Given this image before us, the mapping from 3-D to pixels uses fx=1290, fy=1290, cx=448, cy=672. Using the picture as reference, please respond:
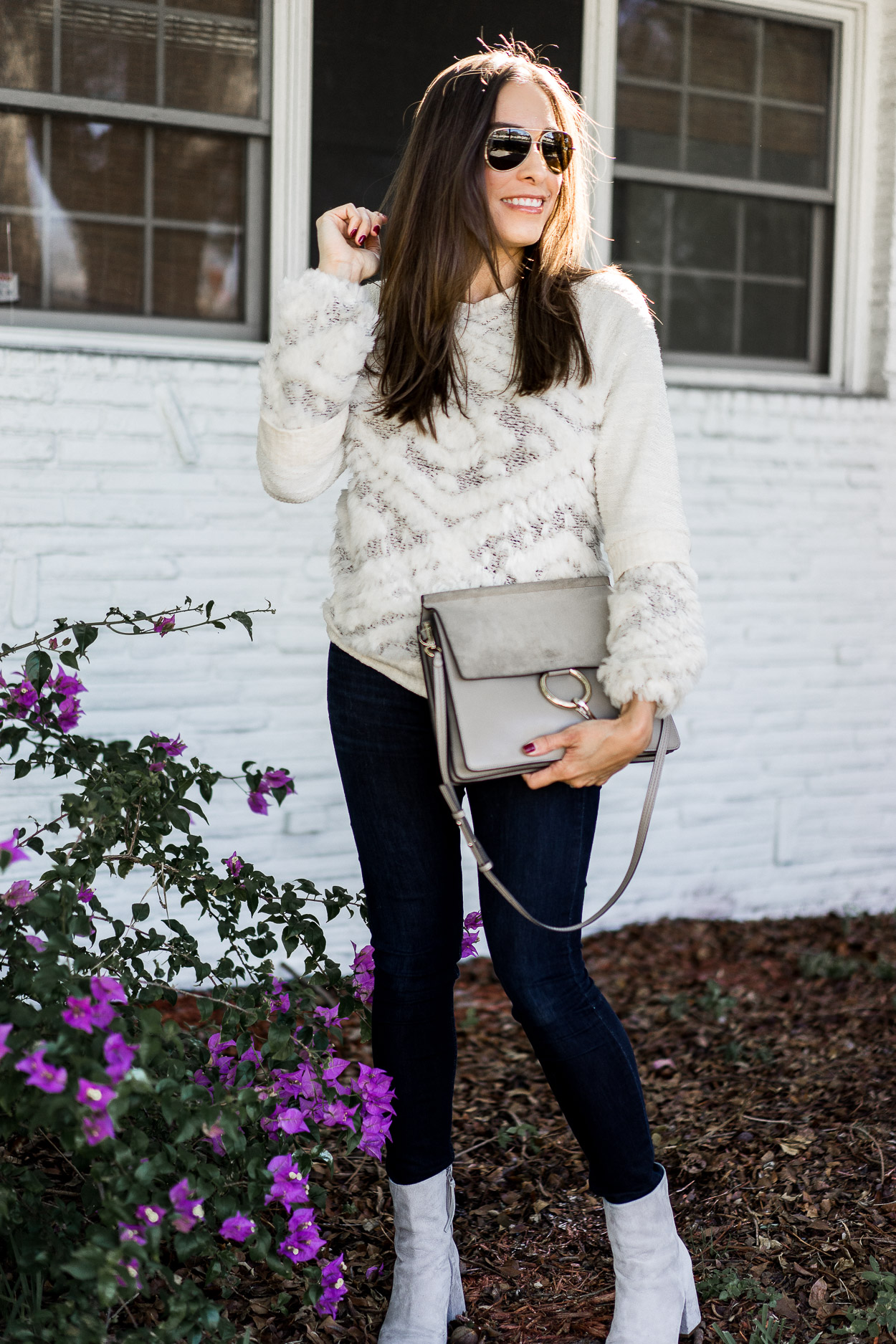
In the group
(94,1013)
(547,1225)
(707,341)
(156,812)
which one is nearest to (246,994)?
(156,812)

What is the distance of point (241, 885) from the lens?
1.95 m

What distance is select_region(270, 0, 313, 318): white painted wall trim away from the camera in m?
3.27

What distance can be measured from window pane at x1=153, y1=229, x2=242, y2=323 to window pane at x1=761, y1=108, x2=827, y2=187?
5.65 ft

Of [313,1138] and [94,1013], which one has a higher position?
[94,1013]

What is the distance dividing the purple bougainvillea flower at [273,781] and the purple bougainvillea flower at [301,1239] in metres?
0.66

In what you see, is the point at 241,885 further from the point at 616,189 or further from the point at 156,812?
the point at 616,189

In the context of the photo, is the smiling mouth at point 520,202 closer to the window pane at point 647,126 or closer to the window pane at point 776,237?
the window pane at point 647,126

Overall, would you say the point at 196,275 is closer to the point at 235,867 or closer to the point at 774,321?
the point at 774,321

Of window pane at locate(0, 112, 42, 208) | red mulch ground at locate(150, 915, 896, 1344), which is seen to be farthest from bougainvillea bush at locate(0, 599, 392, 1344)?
window pane at locate(0, 112, 42, 208)

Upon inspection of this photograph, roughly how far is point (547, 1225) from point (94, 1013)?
1137 millimetres

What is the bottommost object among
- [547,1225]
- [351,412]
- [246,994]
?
[547,1225]

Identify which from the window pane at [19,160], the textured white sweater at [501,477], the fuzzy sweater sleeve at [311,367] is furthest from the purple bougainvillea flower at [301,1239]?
the window pane at [19,160]

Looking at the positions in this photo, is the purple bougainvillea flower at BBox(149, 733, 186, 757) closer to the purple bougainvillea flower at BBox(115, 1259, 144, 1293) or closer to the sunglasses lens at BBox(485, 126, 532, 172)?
the purple bougainvillea flower at BBox(115, 1259, 144, 1293)

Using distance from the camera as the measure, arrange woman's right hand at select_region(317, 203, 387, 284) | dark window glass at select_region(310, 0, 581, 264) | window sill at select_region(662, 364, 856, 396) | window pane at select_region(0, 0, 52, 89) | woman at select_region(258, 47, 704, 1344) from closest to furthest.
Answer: woman at select_region(258, 47, 704, 1344)
woman's right hand at select_region(317, 203, 387, 284)
window pane at select_region(0, 0, 52, 89)
dark window glass at select_region(310, 0, 581, 264)
window sill at select_region(662, 364, 856, 396)
